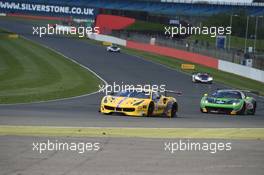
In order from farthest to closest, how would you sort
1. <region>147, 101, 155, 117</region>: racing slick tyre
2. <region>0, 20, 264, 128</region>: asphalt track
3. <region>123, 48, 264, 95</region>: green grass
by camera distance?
<region>123, 48, 264, 95</region>: green grass
<region>147, 101, 155, 117</region>: racing slick tyre
<region>0, 20, 264, 128</region>: asphalt track

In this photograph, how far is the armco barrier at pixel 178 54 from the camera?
73.9 metres

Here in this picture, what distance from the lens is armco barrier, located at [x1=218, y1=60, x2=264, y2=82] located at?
5912cm

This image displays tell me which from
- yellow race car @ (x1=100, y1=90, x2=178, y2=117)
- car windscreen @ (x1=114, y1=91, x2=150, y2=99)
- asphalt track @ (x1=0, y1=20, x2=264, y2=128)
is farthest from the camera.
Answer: car windscreen @ (x1=114, y1=91, x2=150, y2=99)

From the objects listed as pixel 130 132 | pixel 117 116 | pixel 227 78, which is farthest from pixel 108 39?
pixel 130 132

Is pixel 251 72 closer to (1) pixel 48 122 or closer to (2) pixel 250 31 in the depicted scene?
(1) pixel 48 122

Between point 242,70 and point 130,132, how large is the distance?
49.2 meters

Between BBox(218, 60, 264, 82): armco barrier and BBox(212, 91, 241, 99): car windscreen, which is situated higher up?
BBox(212, 91, 241, 99): car windscreen

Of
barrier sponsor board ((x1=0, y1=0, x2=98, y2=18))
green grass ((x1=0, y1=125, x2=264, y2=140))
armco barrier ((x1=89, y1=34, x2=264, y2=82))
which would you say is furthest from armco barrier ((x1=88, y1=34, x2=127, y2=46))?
green grass ((x1=0, y1=125, x2=264, y2=140))

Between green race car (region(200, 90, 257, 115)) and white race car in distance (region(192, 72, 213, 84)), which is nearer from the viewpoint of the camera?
green race car (region(200, 90, 257, 115))

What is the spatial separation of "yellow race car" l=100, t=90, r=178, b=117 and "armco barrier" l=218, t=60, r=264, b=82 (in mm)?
35254

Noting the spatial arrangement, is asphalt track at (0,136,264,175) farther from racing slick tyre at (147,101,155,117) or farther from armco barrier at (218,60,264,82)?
armco barrier at (218,60,264,82)

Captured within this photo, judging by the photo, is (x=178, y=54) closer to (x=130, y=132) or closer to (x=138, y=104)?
(x=138, y=104)

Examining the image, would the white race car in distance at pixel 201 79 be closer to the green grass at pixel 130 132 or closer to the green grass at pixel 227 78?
the green grass at pixel 227 78

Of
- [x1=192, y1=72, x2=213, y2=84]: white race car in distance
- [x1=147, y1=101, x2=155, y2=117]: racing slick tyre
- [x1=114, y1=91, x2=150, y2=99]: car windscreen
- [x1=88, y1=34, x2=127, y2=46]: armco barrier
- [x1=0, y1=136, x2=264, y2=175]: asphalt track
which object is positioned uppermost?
[x1=0, y1=136, x2=264, y2=175]: asphalt track
